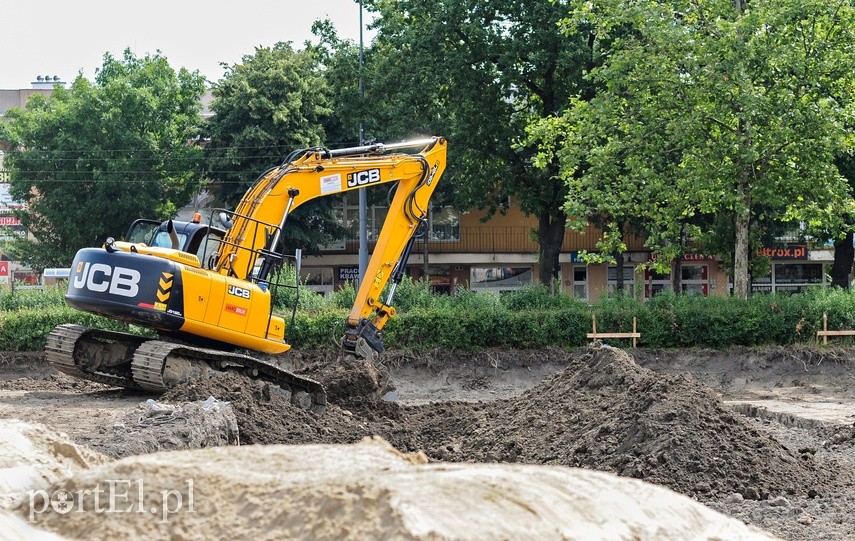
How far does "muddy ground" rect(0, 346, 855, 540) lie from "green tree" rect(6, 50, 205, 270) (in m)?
20.5

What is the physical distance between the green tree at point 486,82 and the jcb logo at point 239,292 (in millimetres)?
15751

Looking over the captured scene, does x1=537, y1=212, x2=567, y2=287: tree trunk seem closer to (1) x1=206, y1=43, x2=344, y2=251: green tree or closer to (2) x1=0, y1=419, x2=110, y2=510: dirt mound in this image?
(1) x1=206, y1=43, x2=344, y2=251: green tree

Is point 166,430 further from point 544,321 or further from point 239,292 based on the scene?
point 544,321

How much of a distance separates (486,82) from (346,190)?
54.3 feet

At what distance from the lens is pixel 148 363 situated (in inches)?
599

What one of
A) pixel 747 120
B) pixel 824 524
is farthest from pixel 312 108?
pixel 824 524

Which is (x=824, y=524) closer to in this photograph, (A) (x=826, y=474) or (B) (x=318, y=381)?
(A) (x=826, y=474)

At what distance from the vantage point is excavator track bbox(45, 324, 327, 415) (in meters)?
15.3

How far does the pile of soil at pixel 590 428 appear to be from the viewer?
10258mm

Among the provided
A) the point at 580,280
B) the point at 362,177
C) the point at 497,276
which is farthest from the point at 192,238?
the point at 580,280

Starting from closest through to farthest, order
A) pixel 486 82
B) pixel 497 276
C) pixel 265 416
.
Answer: pixel 265 416 → pixel 486 82 → pixel 497 276

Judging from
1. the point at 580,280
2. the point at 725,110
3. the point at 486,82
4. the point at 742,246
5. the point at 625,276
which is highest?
the point at 486,82

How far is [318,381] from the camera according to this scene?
16.4 meters

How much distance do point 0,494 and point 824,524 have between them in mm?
6306
